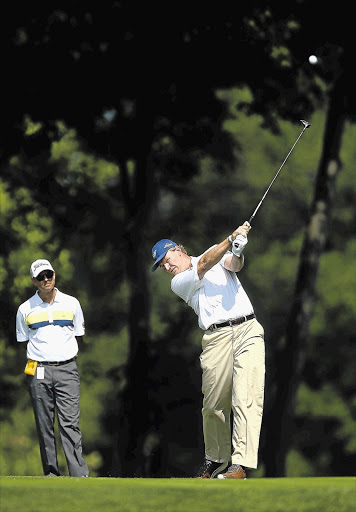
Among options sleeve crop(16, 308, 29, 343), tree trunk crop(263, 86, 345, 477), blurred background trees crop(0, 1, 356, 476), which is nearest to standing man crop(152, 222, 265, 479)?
sleeve crop(16, 308, 29, 343)

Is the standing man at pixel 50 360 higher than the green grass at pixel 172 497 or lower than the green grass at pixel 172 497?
higher

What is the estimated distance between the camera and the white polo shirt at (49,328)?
9.20m

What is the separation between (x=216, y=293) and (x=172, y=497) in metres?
1.99

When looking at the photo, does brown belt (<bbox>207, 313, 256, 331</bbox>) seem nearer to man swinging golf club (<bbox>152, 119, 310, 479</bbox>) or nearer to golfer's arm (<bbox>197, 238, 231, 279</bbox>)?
man swinging golf club (<bbox>152, 119, 310, 479</bbox>)

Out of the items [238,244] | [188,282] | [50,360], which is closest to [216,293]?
[188,282]

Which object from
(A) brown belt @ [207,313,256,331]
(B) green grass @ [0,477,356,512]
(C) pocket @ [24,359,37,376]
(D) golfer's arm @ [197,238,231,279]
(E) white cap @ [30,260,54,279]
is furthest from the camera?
(C) pocket @ [24,359,37,376]

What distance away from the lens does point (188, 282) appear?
806 centimetres

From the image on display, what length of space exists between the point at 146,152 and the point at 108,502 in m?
13.3

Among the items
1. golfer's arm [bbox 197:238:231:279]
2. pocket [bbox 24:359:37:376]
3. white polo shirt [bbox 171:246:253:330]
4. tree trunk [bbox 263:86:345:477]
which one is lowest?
pocket [bbox 24:359:37:376]

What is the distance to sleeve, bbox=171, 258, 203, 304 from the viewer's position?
8.02 meters

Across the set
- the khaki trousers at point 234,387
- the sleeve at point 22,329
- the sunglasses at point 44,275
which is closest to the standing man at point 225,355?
the khaki trousers at point 234,387

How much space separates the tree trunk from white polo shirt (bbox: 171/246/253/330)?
1065 centimetres

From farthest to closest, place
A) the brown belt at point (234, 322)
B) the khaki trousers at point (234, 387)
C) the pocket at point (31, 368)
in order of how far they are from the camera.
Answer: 1. the pocket at point (31, 368)
2. the brown belt at point (234, 322)
3. the khaki trousers at point (234, 387)

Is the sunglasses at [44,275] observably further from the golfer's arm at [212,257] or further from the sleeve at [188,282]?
the golfer's arm at [212,257]
